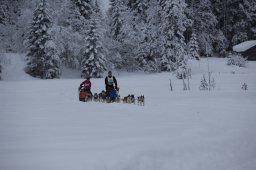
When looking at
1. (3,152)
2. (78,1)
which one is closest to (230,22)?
(78,1)

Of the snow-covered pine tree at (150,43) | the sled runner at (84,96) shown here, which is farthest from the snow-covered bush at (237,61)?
the sled runner at (84,96)

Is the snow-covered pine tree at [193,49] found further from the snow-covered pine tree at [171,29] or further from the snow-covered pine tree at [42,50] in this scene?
the snow-covered pine tree at [42,50]

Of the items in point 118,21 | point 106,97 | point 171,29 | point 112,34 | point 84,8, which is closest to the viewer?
point 106,97

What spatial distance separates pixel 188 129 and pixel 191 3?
35908 millimetres

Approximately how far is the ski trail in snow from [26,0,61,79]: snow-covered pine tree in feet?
3.60

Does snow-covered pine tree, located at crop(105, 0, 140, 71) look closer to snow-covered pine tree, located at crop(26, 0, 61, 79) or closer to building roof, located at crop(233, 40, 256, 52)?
snow-covered pine tree, located at crop(26, 0, 61, 79)

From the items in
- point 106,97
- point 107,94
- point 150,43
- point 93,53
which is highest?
point 150,43

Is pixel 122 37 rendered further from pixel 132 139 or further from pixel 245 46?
pixel 132 139

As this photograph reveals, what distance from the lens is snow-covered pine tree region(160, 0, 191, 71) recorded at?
1346 inches

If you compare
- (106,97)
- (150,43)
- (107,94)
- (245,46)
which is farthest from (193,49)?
(106,97)

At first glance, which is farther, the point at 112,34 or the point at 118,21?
the point at 112,34

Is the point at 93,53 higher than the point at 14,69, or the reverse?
the point at 93,53

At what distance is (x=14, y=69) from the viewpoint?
3384cm

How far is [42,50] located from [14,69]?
11.5 feet
